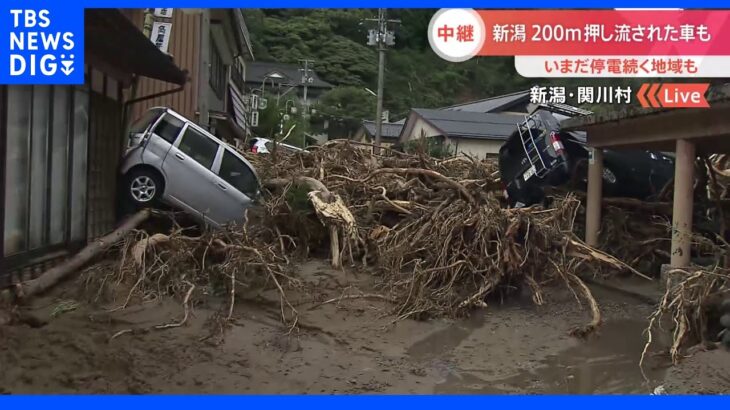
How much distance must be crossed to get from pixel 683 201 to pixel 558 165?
249cm

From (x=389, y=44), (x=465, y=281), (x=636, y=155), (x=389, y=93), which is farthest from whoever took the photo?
(x=389, y=93)

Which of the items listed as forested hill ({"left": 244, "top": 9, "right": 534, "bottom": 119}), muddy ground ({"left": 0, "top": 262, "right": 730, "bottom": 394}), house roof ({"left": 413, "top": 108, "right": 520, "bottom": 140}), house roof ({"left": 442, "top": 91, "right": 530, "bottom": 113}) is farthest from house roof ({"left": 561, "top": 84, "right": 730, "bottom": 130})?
forested hill ({"left": 244, "top": 9, "right": 534, "bottom": 119})

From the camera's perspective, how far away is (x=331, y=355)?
5402 millimetres

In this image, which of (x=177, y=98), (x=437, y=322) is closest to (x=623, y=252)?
(x=437, y=322)

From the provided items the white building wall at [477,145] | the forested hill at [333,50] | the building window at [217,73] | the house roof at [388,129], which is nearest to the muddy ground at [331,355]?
the building window at [217,73]

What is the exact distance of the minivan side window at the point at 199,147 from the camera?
8884 mm

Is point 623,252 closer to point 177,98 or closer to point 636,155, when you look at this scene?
point 636,155

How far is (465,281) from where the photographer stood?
6.91 metres

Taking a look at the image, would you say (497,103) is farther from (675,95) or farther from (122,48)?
(122,48)

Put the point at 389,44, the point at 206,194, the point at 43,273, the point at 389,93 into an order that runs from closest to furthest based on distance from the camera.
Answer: the point at 43,273 < the point at 206,194 < the point at 389,44 < the point at 389,93

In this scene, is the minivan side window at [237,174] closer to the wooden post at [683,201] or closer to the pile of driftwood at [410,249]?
the pile of driftwood at [410,249]

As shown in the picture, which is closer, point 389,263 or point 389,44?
point 389,263

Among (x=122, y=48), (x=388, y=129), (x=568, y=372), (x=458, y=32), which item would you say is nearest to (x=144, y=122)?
(x=122, y=48)

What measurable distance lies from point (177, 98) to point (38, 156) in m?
8.90
